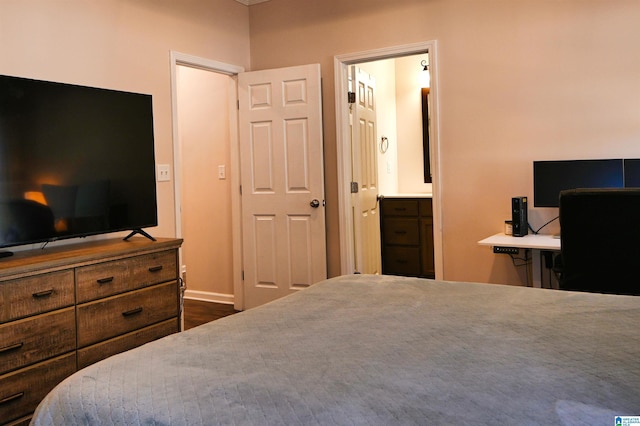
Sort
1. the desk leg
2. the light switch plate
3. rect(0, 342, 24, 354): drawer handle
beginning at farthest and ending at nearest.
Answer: the light switch plate
the desk leg
rect(0, 342, 24, 354): drawer handle

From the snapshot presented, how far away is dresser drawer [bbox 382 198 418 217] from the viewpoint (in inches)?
215

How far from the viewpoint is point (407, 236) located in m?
5.52

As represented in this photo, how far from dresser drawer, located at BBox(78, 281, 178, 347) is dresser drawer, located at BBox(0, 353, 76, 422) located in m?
0.16

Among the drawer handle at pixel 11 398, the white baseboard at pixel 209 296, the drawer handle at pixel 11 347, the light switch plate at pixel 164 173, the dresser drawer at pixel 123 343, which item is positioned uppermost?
the light switch plate at pixel 164 173

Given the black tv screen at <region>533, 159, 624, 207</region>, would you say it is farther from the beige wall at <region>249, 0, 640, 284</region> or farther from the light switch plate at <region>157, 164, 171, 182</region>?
the light switch plate at <region>157, 164, 171, 182</region>

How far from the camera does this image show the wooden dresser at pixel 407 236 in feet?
17.8

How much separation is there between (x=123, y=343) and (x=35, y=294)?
590 millimetres

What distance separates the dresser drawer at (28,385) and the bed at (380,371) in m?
1.22

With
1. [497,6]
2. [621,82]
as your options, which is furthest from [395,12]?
[621,82]

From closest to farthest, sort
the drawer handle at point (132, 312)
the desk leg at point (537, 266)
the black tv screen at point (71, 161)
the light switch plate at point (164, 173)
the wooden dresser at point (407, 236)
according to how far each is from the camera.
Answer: the black tv screen at point (71, 161)
the drawer handle at point (132, 312)
the desk leg at point (537, 266)
the light switch plate at point (164, 173)
the wooden dresser at point (407, 236)

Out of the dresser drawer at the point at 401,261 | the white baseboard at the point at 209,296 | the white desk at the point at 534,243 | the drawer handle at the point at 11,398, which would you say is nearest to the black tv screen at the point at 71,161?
the drawer handle at the point at 11,398

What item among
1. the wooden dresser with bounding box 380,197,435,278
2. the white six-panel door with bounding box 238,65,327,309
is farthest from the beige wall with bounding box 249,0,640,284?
the wooden dresser with bounding box 380,197,435,278

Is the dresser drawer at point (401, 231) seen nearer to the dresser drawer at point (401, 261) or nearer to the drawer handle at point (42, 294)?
the dresser drawer at point (401, 261)

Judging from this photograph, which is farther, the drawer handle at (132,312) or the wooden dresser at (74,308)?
the drawer handle at (132,312)
